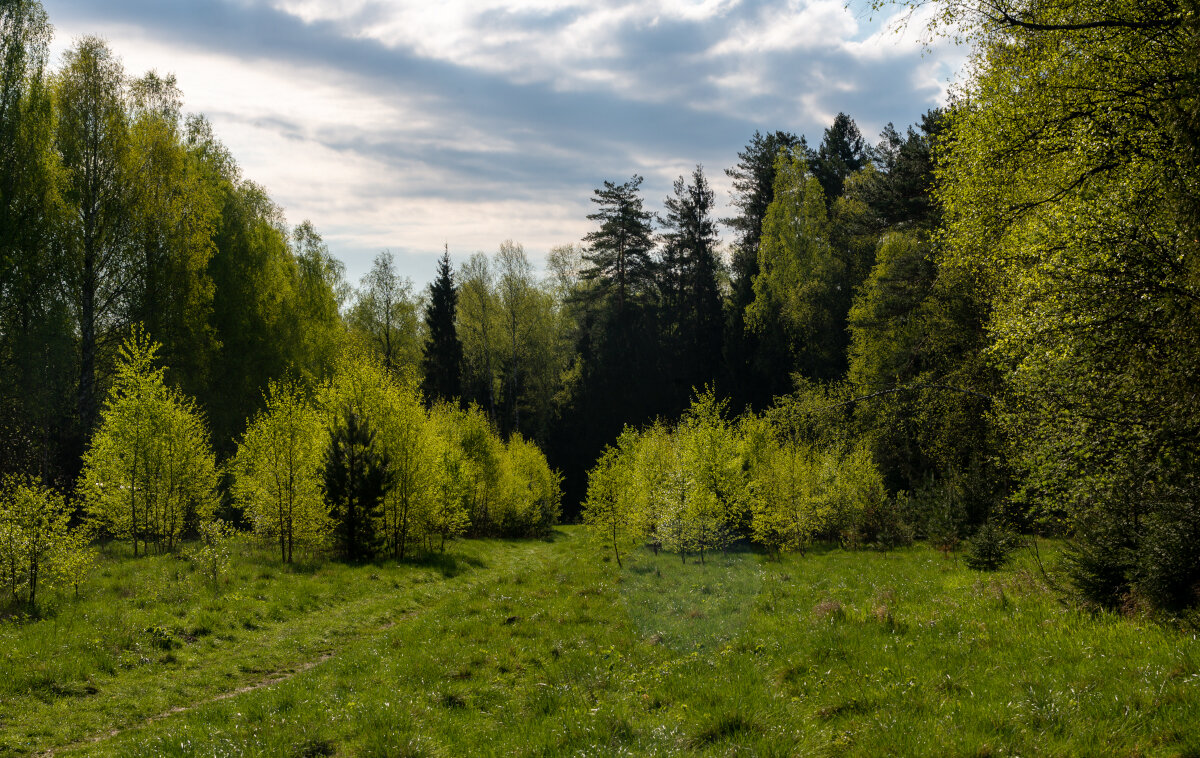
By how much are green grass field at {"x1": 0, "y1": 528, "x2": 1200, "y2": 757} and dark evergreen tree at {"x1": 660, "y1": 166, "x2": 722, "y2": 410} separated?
50945mm

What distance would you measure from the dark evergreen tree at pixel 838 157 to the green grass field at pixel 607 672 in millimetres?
57866


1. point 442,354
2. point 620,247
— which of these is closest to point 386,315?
point 442,354

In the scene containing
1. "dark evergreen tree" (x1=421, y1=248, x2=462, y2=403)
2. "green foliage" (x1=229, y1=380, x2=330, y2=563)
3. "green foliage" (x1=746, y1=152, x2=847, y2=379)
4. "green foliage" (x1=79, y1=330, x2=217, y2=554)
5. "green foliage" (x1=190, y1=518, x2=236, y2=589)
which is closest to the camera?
"green foliage" (x1=190, y1=518, x2=236, y2=589)

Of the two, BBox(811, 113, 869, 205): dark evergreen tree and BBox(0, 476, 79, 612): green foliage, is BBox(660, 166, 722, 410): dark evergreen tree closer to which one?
BBox(811, 113, 869, 205): dark evergreen tree

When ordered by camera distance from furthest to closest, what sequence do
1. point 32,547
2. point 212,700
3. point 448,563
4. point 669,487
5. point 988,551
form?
point 669,487
point 448,563
point 988,551
point 32,547
point 212,700

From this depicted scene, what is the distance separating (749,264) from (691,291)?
840 centimetres

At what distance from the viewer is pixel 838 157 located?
70188 mm

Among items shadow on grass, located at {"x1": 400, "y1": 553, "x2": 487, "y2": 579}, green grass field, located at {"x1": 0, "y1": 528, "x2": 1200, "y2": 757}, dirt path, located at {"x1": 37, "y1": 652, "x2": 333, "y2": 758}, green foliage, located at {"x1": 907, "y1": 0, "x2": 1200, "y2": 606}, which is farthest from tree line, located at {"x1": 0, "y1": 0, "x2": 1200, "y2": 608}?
dirt path, located at {"x1": 37, "y1": 652, "x2": 333, "y2": 758}

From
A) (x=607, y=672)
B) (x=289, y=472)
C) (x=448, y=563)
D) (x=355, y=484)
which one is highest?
(x=289, y=472)

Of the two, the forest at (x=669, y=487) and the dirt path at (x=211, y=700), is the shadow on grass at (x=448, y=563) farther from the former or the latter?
the dirt path at (x=211, y=700)

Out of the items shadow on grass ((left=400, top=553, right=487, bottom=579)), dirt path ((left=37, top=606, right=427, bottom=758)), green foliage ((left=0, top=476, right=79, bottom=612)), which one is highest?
green foliage ((left=0, top=476, right=79, bottom=612))

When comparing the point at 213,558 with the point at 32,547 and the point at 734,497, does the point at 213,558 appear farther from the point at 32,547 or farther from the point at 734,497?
the point at 734,497

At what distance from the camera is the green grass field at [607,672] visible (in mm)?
7227

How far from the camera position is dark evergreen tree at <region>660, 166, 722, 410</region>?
70188 millimetres
